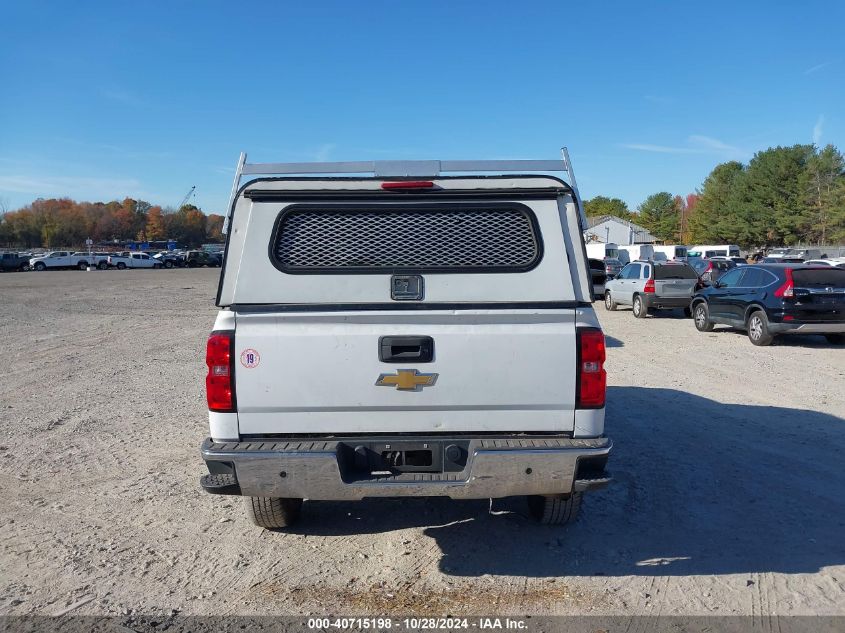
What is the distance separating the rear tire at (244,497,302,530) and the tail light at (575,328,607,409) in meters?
2.06

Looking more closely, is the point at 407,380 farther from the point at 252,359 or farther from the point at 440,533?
the point at 440,533

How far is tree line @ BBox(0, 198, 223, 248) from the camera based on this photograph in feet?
373

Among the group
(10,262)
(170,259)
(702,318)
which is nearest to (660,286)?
(702,318)

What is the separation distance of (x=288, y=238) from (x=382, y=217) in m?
0.56

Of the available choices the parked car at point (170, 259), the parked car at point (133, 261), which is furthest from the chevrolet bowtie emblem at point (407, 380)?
the parked car at point (170, 259)

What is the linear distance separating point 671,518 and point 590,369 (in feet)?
5.93

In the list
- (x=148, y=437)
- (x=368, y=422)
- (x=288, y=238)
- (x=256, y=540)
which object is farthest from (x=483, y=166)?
(x=148, y=437)

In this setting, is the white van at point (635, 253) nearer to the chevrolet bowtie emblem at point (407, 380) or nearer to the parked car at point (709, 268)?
the parked car at point (709, 268)

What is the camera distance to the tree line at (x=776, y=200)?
76.7 m

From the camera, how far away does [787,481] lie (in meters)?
5.50

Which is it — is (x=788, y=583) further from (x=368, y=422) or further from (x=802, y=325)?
(x=802, y=325)

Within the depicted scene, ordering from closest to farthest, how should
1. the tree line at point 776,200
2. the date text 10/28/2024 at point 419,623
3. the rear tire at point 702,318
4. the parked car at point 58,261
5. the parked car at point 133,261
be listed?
the date text 10/28/2024 at point 419,623 → the rear tire at point 702,318 → the parked car at point 58,261 → the parked car at point 133,261 → the tree line at point 776,200

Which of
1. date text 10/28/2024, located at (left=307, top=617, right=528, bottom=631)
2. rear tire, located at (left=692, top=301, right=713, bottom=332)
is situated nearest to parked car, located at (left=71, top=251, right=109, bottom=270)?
rear tire, located at (left=692, top=301, right=713, bottom=332)

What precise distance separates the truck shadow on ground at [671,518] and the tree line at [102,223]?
407 ft
